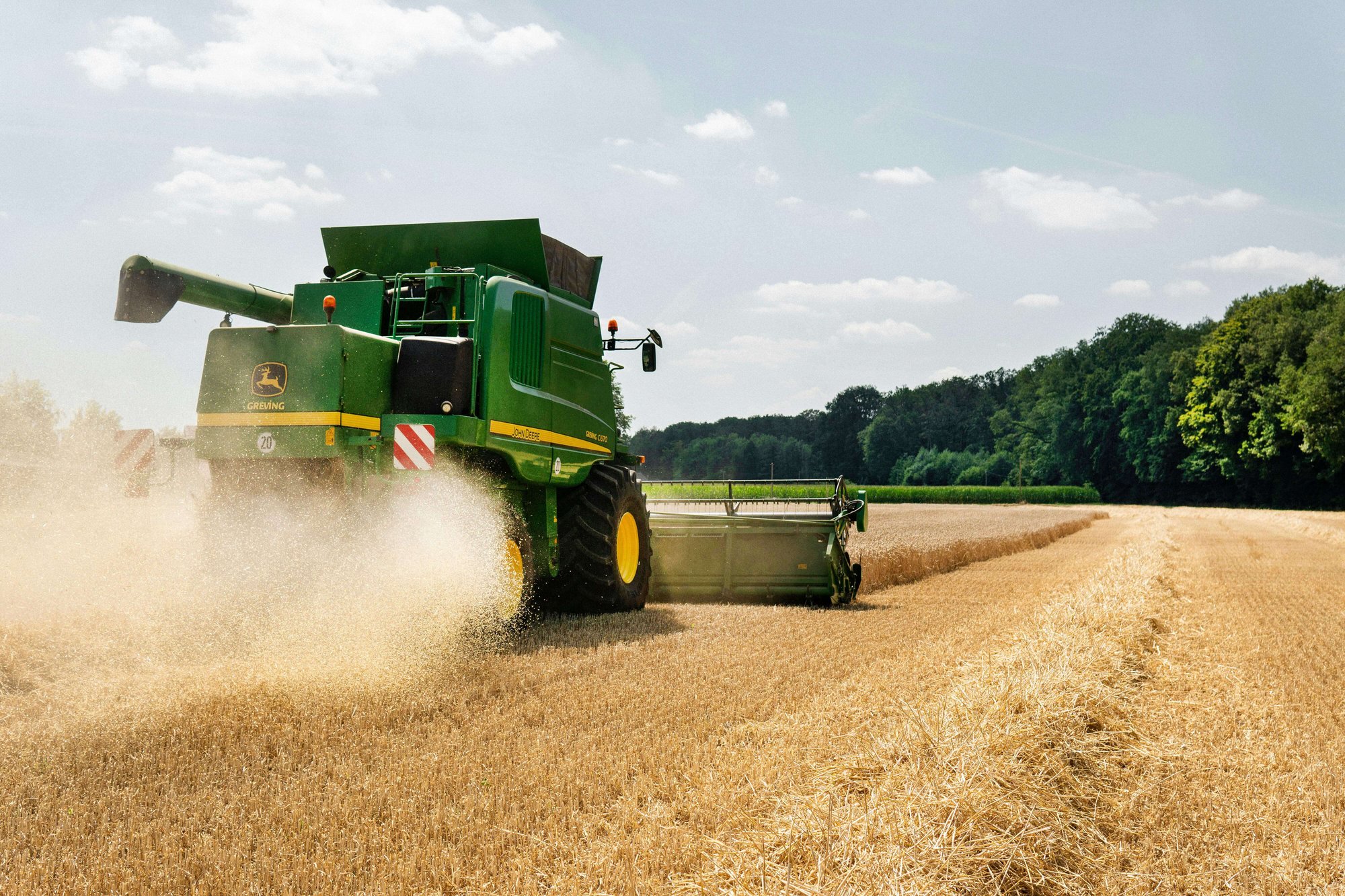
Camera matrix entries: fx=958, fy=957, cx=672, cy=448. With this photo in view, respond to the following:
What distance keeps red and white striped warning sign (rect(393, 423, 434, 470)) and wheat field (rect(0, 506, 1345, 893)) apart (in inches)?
28.9

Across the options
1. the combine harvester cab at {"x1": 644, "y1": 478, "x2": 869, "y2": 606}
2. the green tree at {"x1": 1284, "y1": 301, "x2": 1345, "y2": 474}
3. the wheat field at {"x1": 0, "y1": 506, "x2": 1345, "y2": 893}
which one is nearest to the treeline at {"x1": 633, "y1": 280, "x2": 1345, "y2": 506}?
the green tree at {"x1": 1284, "y1": 301, "x2": 1345, "y2": 474}

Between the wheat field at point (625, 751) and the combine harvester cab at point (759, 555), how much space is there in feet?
7.89

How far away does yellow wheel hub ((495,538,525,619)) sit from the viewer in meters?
7.45

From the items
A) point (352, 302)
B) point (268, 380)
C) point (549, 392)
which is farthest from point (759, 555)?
point (268, 380)

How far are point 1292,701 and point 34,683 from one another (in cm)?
764

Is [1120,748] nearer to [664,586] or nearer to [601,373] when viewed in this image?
[601,373]

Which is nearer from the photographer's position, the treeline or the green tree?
the green tree

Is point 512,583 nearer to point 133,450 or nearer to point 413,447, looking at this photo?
point 413,447

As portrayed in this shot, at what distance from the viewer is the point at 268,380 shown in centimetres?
664

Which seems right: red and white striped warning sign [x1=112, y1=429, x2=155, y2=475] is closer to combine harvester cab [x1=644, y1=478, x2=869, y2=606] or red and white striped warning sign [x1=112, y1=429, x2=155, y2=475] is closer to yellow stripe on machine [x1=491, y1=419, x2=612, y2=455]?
yellow stripe on machine [x1=491, y1=419, x2=612, y2=455]

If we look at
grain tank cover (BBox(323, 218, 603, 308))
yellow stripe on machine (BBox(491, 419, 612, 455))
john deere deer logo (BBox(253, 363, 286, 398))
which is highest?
grain tank cover (BBox(323, 218, 603, 308))

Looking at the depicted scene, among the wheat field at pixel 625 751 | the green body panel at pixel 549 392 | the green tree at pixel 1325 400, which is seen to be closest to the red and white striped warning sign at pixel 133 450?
the wheat field at pixel 625 751

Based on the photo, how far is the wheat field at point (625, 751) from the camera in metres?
3.22

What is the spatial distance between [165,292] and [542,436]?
3.02m
